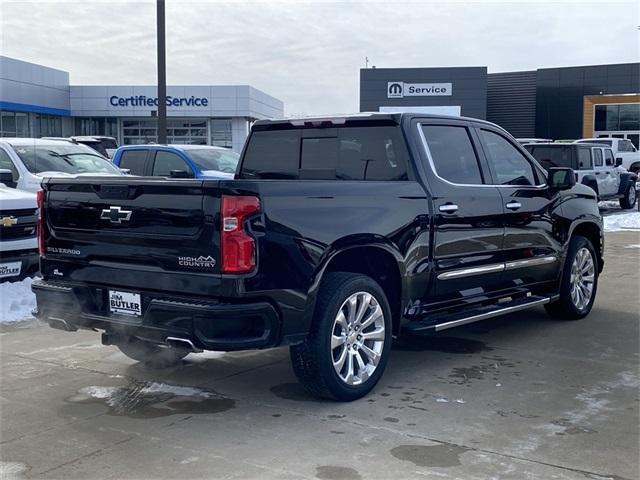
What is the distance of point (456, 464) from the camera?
4.14 metres

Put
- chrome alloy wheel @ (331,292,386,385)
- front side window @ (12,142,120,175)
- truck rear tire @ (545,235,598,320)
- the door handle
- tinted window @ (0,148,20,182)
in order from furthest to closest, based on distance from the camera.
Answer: front side window @ (12,142,120,175) < tinted window @ (0,148,20,182) < truck rear tire @ (545,235,598,320) < the door handle < chrome alloy wheel @ (331,292,386,385)

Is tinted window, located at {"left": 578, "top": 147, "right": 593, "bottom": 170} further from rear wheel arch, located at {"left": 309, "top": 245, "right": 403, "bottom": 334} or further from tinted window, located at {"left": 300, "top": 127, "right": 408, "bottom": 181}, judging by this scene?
rear wheel arch, located at {"left": 309, "top": 245, "right": 403, "bottom": 334}

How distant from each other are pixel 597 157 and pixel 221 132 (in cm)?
3256

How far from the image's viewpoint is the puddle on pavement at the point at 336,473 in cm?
397

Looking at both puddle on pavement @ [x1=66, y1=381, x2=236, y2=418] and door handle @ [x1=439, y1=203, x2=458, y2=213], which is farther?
door handle @ [x1=439, y1=203, x2=458, y2=213]

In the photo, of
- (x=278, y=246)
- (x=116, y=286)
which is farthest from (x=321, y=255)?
(x=116, y=286)

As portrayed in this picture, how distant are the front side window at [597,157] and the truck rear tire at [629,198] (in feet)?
7.35

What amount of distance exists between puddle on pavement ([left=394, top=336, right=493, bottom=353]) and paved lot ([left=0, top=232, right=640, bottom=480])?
2 centimetres

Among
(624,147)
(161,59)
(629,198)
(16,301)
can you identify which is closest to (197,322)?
(16,301)

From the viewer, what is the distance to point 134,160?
1438 centimetres

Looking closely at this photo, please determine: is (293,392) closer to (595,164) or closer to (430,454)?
(430,454)

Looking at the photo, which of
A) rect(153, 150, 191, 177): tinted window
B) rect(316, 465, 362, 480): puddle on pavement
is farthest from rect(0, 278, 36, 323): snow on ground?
rect(153, 150, 191, 177): tinted window

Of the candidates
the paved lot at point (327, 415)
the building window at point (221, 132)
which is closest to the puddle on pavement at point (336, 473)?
the paved lot at point (327, 415)

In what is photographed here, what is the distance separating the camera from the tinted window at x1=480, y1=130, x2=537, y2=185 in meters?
6.76
